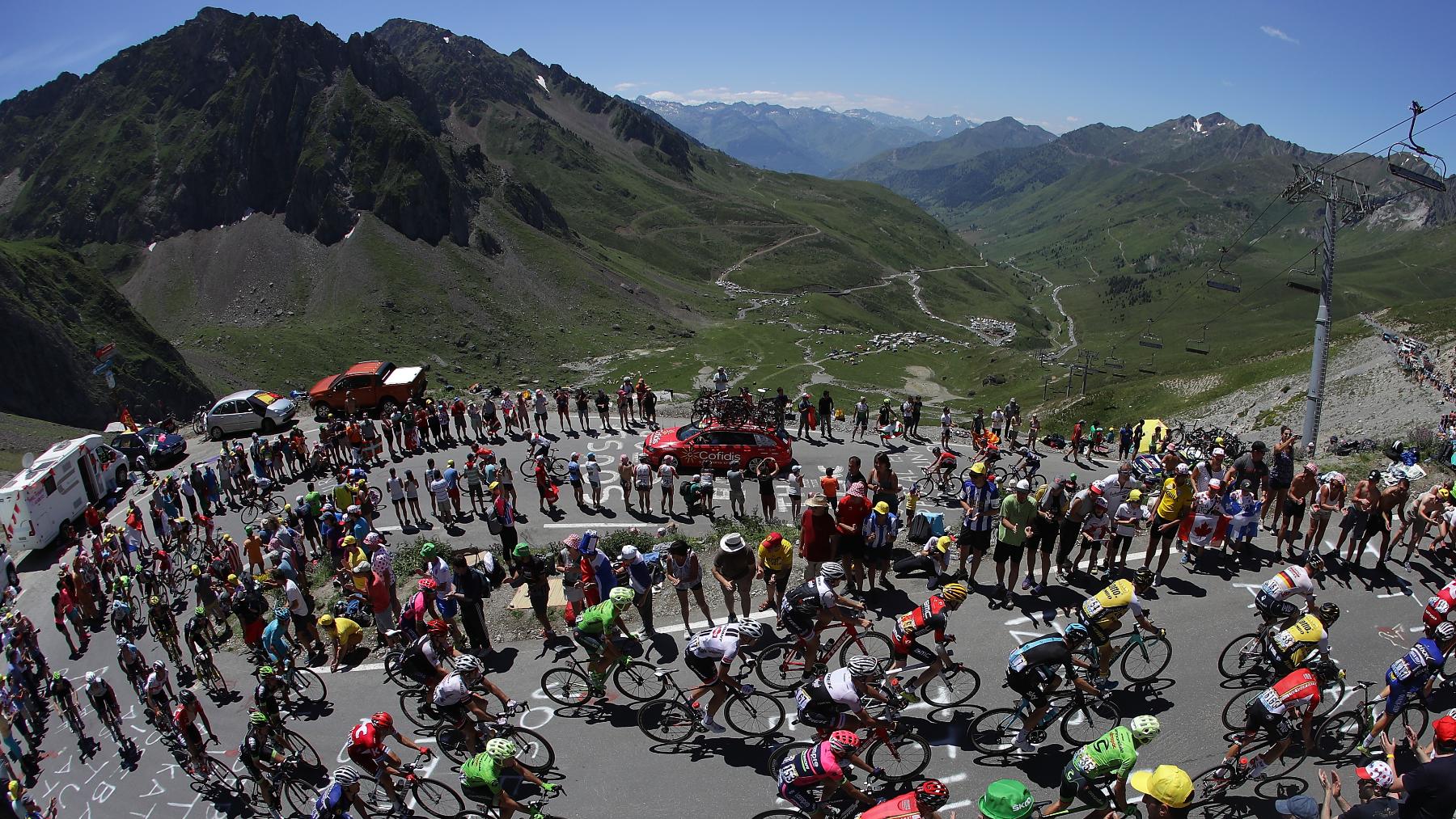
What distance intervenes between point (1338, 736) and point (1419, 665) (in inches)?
57.8

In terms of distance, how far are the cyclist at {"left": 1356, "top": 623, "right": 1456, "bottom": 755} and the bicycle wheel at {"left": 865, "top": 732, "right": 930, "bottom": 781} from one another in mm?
5551

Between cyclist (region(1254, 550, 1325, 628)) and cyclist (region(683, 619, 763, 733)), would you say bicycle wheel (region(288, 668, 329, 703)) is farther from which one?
cyclist (region(1254, 550, 1325, 628))

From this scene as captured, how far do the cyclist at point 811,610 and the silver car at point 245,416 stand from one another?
30.1 meters

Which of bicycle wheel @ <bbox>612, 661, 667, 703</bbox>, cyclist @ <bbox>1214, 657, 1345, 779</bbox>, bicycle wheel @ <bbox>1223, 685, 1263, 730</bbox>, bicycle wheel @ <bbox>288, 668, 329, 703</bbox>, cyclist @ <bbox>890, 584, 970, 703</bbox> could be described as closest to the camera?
cyclist @ <bbox>1214, 657, 1345, 779</bbox>

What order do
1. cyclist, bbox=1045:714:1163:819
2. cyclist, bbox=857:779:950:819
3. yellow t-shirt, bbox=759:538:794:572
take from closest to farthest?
1. cyclist, bbox=857:779:950:819
2. cyclist, bbox=1045:714:1163:819
3. yellow t-shirt, bbox=759:538:794:572

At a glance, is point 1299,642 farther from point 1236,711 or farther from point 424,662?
point 424,662

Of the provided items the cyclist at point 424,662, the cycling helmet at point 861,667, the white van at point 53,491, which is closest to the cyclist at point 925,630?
the cycling helmet at point 861,667

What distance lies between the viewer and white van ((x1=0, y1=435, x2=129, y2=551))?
2322cm

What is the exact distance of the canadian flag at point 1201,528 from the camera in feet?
49.5

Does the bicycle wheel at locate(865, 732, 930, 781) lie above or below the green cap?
below

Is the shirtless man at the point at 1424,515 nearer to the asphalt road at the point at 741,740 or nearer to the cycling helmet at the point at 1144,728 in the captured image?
the asphalt road at the point at 741,740

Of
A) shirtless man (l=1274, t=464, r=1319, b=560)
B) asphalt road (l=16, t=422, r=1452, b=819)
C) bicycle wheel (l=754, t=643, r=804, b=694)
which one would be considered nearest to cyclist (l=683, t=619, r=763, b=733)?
asphalt road (l=16, t=422, r=1452, b=819)

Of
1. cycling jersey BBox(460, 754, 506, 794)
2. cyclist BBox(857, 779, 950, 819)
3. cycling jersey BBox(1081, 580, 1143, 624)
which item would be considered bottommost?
cycling jersey BBox(460, 754, 506, 794)

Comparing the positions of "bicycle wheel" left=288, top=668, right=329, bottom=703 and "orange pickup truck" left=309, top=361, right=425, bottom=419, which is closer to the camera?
"bicycle wheel" left=288, top=668, right=329, bottom=703
